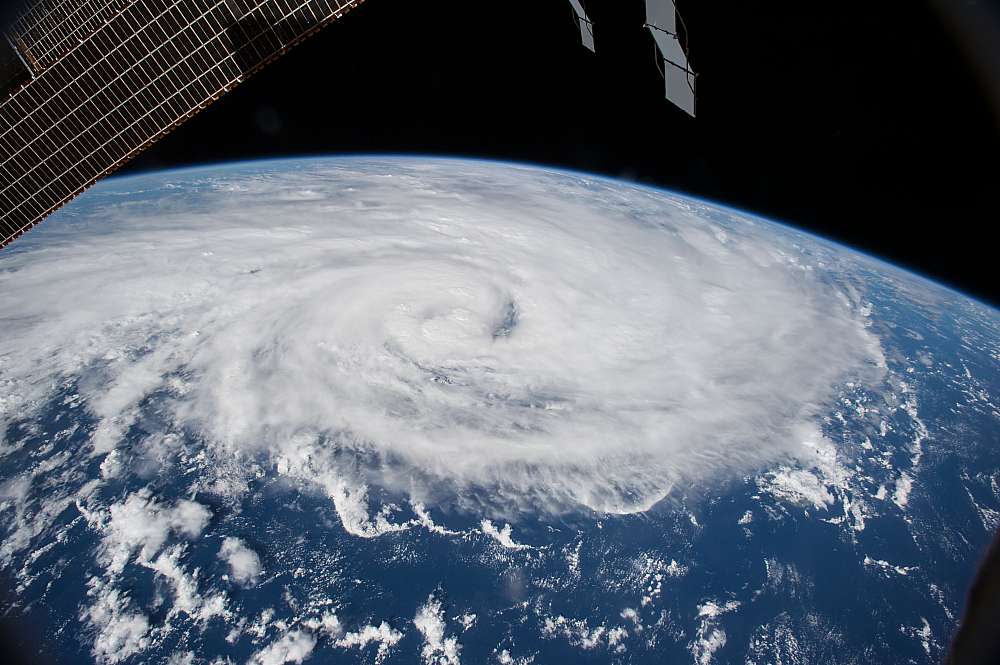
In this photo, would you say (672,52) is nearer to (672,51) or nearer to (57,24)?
(672,51)

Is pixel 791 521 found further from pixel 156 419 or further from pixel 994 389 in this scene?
pixel 156 419

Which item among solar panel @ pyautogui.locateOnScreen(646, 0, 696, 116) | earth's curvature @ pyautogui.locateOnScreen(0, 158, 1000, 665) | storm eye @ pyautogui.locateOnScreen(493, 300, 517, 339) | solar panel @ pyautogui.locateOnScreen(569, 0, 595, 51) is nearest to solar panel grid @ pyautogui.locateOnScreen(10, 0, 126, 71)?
solar panel @ pyautogui.locateOnScreen(569, 0, 595, 51)

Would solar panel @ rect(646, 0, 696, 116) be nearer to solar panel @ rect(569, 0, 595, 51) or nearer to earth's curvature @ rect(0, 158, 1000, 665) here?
solar panel @ rect(569, 0, 595, 51)

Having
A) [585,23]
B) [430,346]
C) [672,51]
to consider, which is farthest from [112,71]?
[430,346]

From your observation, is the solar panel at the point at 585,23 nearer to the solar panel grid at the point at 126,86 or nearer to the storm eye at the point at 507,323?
the solar panel grid at the point at 126,86

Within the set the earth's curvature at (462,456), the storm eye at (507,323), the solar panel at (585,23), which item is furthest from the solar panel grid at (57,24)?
the storm eye at (507,323)

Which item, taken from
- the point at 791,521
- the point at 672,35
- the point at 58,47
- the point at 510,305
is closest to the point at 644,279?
the point at 510,305
